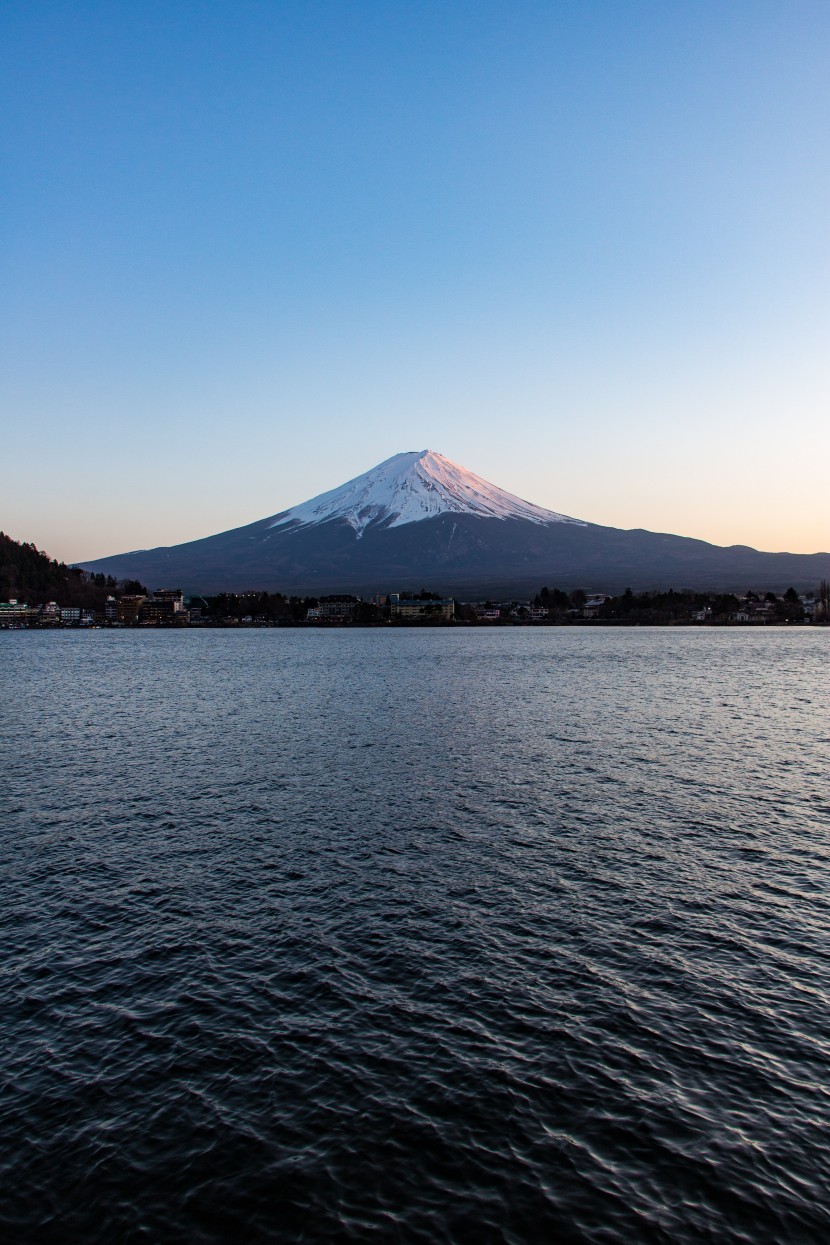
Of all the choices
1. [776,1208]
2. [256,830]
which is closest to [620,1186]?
[776,1208]

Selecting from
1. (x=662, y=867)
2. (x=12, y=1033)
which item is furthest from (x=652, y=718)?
(x=12, y=1033)

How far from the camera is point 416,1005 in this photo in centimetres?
1333

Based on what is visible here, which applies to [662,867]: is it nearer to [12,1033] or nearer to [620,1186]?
[620,1186]

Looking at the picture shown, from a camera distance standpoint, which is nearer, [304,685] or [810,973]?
[810,973]

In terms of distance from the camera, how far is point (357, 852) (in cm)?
2167

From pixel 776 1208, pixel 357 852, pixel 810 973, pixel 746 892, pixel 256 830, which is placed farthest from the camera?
pixel 256 830

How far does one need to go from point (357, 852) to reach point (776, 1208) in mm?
14048

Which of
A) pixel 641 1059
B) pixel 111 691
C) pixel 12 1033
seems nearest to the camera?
pixel 641 1059

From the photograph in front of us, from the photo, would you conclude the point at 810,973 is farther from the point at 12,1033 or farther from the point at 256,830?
the point at 256,830

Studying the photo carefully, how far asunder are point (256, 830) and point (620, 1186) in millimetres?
16424

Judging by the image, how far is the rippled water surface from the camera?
9203 millimetres

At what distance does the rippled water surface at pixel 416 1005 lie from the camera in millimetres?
9203

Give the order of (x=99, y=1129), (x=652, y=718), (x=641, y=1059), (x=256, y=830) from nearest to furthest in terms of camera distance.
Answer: (x=99, y=1129) < (x=641, y=1059) < (x=256, y=830) < (x=652, y=718)

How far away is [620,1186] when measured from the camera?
924 cm
